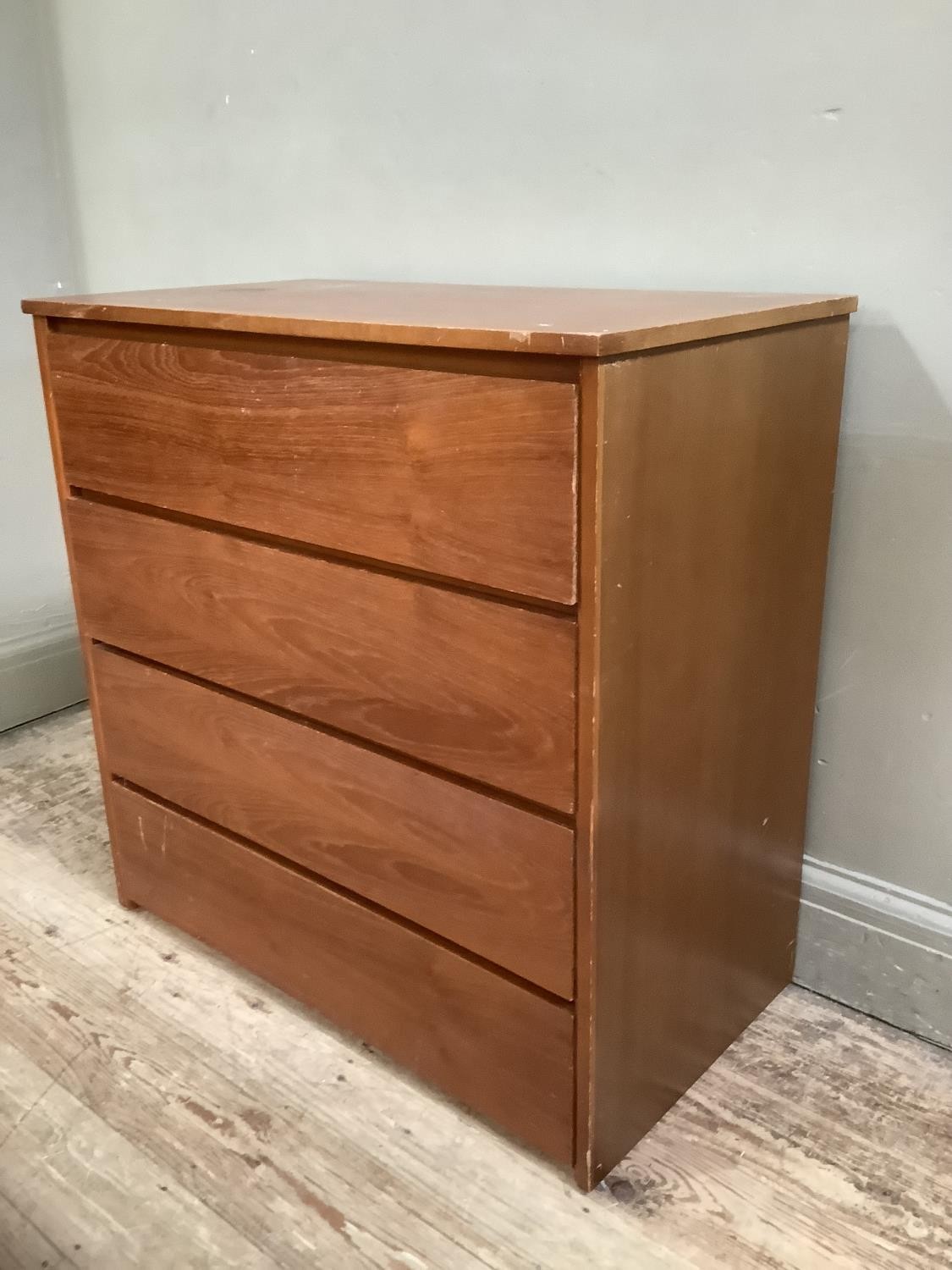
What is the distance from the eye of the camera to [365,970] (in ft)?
4.04

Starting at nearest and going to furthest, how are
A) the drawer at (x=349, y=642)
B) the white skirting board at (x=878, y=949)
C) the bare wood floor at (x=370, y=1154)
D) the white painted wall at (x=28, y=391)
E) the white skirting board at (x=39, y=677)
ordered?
the drawer at (x=349, y=642), the bare wood floor at (x=370, y=1154), the white skirting board at (x=878, y=949), the white painted wall at (x=28, y=391), the white skirting board at (x=39, y=677)

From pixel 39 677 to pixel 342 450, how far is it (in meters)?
1.41

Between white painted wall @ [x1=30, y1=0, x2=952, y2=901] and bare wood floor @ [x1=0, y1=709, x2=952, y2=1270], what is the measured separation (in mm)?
289

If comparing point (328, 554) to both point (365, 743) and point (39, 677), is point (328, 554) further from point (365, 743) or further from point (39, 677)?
point (39, 677)

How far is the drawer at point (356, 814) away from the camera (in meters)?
1.02

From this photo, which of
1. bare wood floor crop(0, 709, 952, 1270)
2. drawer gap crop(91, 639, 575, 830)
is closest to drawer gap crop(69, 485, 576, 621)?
drawer gap crop(91, 639, 575, 830)

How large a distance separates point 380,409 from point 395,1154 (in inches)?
30.6

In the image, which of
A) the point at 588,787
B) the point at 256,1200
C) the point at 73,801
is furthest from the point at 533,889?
the point at 73,801

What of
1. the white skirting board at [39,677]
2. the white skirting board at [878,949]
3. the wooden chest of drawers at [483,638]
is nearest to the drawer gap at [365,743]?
the wooden chest of drawers at [483,638]

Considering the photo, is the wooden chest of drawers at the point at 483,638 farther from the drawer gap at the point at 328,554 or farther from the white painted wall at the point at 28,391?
the white painted wall at the point at 28,391

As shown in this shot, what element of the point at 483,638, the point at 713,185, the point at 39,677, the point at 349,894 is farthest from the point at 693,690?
the point at 39,677

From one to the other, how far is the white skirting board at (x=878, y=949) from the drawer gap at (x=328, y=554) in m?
0.67

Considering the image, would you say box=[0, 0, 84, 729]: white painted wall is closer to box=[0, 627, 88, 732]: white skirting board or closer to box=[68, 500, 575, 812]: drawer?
box=[0, 627, 88, 732]: white skirting board

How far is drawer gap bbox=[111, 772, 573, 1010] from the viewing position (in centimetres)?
107
